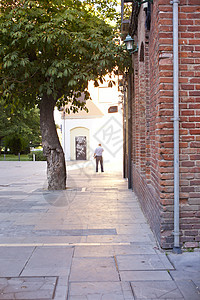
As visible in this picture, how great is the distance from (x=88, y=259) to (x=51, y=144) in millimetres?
7258

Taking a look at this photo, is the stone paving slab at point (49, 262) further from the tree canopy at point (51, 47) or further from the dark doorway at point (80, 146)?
the dark doorway at point (80, 146)

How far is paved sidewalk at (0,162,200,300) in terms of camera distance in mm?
3650

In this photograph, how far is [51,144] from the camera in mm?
11602

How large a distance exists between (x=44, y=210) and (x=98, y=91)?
2674cm

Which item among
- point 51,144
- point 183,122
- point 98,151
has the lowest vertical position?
point 98,151

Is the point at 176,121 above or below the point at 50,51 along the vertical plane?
below

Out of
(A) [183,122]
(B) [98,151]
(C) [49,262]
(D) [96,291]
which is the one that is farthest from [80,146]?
(D) [96,291]

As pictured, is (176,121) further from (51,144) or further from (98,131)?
(98,131)

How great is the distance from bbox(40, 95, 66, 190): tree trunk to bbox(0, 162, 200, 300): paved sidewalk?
11.5 feet

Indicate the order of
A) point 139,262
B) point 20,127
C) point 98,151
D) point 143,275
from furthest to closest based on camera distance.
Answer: point 20,127
point 98,151
point 139,262
point 143,275

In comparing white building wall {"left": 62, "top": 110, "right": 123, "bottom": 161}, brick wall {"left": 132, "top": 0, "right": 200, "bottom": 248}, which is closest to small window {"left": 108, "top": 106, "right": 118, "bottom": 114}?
white building wall {"left": 62, "top": 110, "right": 123, "bottom": 161}

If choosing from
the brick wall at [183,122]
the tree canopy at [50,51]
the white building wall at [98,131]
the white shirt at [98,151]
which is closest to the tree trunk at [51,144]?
the tree canopy at [50,51]

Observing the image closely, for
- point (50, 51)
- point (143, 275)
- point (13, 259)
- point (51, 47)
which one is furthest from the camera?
point (50, 51)

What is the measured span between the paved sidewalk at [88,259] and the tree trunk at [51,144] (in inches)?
138
